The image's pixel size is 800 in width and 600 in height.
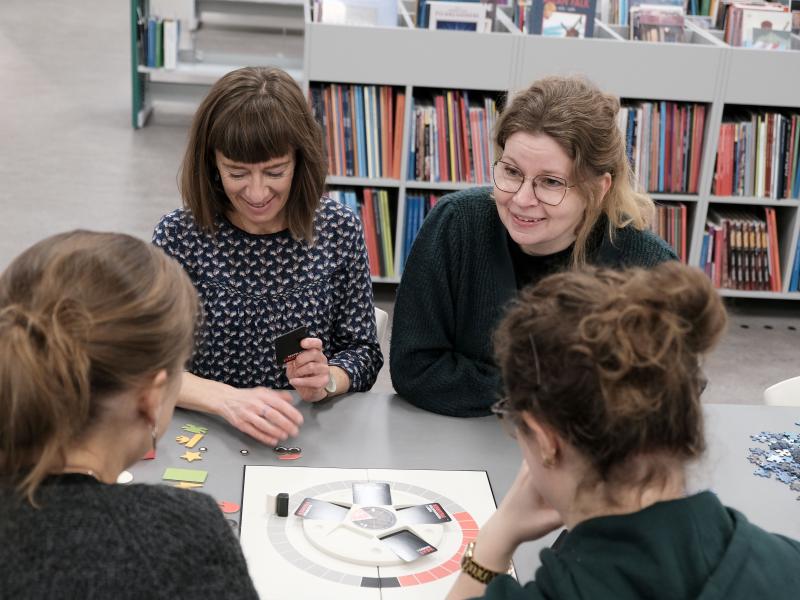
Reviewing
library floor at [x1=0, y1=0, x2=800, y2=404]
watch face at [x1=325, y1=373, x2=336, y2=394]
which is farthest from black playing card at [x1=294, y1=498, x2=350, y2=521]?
library floor at [x1=0, y1=0, x2=800, y2=404]

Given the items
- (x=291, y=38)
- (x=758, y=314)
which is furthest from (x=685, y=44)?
(x=291, y=38)

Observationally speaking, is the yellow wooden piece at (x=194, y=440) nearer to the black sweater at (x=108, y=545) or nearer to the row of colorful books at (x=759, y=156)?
the black sweater at (x=108, y=545)

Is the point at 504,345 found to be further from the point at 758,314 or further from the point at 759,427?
the point at 758,314

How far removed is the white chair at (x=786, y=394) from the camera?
240 centimetres

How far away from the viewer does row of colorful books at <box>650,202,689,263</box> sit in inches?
171

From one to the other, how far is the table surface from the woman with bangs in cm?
10

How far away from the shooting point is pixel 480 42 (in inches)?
159

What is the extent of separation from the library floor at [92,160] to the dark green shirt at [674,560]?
2.48 metres

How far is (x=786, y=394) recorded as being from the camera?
2.40 metres

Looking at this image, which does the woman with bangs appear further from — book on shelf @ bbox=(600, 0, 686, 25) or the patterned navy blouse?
book on shelf @ bbox=(600, 0, 686, 25)

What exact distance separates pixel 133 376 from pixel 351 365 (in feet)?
3.46

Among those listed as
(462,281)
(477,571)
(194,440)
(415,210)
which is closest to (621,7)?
(415,210)

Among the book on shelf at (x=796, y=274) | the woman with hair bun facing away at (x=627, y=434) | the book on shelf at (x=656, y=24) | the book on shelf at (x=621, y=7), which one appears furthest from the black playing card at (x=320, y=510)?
the book on shelf at (x=621, y=7)

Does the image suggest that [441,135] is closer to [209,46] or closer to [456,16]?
[456,16]
